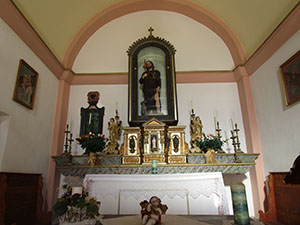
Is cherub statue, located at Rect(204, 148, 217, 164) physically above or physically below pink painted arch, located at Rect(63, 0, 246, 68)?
below

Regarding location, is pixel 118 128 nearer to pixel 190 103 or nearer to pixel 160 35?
pixel 190 103

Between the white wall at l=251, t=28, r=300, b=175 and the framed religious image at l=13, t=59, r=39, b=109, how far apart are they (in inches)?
197

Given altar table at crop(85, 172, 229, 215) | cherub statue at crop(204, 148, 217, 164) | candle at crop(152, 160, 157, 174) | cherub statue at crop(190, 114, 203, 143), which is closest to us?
altar table at crop(85, 172, 229, 215)

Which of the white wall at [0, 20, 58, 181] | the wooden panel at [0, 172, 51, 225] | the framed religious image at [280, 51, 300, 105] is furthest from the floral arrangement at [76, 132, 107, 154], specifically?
the framed religious image at [280, 51, 300, 105]

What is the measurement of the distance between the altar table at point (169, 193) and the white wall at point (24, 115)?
1535 mm

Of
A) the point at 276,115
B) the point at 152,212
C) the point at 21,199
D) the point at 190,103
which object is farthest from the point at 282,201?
the point at 21,199

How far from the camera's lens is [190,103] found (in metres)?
5.77

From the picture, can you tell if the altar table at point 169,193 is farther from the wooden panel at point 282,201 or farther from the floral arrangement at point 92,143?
the wooden panel at point 282,201

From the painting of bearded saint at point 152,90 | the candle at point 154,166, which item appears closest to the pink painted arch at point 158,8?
the painting of bearded saint at point 152,90

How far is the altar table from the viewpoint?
3.55 meters

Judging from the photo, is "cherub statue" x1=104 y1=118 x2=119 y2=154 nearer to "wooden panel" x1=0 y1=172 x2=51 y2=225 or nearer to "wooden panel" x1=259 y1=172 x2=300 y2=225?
"wooden panel" x1=0 y1=172 x2=51 y2=225

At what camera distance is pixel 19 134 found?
395cm

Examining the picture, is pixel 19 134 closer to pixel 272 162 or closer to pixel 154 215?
pixel 154 215

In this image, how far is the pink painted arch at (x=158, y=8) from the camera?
594 centimetres
